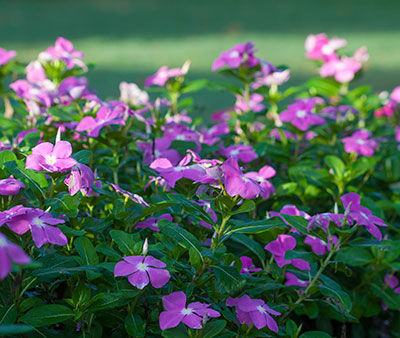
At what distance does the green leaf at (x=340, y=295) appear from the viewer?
0.96 metres

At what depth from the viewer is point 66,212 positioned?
0.87 meters

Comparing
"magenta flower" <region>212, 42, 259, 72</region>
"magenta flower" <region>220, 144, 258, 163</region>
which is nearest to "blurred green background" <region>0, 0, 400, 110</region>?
"magenta flower" <region>212, 42, 259, 72</region>

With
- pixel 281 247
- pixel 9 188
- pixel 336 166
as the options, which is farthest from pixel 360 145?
pixel 9 188

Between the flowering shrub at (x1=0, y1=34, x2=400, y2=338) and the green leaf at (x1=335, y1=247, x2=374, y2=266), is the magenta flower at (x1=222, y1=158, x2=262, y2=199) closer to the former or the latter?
the flowering shrub at (x1=0, y1=34, x2=400, y2=338)

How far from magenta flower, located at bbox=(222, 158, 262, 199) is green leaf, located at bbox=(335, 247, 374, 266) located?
417 mm

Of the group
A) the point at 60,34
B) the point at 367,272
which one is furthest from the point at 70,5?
the point at 367,272

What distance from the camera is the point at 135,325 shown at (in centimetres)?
86

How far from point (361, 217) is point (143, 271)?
34cm

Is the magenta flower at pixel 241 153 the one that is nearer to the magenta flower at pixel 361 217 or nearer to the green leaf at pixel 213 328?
the magenta flower at pixel 361 217

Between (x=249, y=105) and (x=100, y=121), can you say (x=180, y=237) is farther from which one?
(x=249, y=105)

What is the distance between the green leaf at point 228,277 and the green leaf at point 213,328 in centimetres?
5

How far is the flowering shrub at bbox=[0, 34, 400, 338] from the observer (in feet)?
2.70

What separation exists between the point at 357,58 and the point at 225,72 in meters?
0.63

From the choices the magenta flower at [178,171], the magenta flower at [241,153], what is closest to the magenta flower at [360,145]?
the magenta flower at [241,153]
